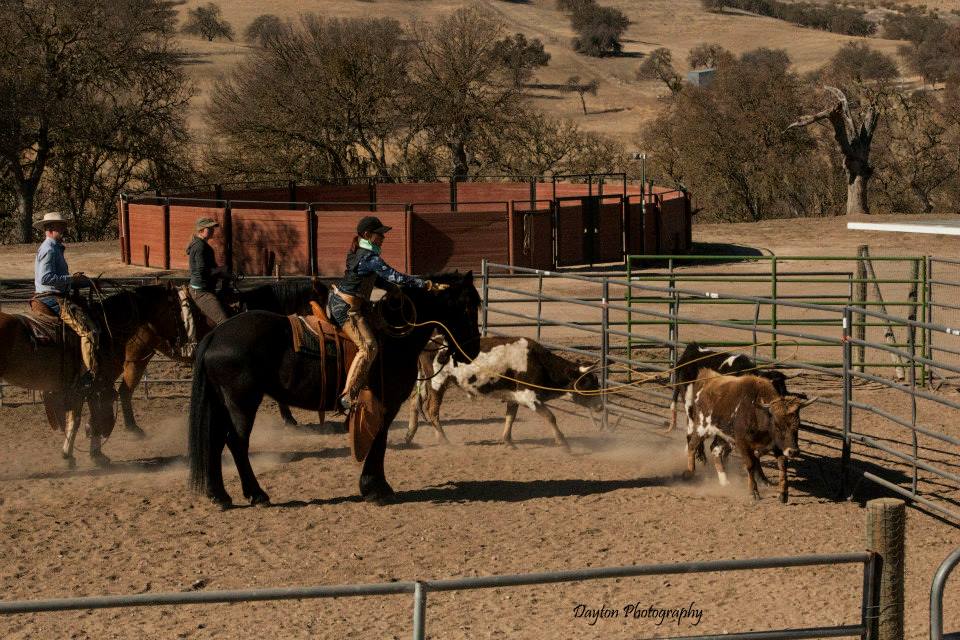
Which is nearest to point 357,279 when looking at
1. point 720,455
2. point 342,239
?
point 720,455

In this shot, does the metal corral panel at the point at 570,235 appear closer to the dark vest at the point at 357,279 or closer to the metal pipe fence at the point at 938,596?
the dark vest at the point at 357,279

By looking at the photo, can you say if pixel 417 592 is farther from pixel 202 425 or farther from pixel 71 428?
pixel 71 428

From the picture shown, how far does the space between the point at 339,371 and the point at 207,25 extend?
87697mm

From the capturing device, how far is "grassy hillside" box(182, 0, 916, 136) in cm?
7850

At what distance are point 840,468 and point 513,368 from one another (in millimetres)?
3368

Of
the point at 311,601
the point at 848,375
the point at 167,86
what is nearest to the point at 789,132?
the point at 167,86

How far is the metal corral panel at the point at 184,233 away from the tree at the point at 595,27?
2926 inches

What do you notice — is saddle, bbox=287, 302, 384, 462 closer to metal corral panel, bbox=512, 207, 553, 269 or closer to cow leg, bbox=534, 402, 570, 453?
cow leg, bbox=534, 402, 570, 453

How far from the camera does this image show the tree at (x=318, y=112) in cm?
4028

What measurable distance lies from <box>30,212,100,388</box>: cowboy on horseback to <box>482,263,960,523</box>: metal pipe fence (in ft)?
16.0

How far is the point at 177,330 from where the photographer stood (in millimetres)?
12828

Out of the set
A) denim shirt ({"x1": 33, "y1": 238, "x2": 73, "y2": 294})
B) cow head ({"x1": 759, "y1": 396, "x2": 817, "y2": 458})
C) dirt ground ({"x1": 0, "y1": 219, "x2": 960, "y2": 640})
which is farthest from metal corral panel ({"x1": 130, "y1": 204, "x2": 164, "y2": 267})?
cow head ({"x1": 759, "y1": 396, "x2": 817, "y2": 458})

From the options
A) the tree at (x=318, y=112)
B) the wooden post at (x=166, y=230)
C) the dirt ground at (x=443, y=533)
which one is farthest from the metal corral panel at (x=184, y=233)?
the dirt ground at (x=443, y=533)

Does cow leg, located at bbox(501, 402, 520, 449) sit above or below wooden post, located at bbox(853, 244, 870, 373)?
below
